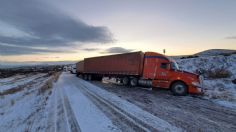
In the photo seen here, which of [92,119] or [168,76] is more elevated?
[168,76]

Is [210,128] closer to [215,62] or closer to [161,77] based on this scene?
[161,77]

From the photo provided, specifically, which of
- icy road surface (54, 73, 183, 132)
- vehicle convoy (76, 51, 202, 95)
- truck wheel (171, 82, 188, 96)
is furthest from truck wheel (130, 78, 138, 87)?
icy road surface (54, 73, 183, 132)

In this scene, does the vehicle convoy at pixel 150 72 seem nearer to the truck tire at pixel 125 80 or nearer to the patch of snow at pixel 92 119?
the truck tire at pixel 125 80

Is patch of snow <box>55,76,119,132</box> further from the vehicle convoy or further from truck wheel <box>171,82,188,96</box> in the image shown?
the vehicle convoy

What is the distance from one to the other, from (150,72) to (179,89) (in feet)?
10.9

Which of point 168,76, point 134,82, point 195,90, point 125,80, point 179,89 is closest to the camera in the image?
point 195,90

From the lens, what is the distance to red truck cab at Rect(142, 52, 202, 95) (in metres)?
13.7

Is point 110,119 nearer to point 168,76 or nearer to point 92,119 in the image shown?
point 92,119

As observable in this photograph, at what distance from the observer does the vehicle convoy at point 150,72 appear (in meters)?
13.9

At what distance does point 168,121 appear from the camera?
726cm

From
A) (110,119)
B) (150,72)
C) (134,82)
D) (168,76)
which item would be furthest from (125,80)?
(110,119)

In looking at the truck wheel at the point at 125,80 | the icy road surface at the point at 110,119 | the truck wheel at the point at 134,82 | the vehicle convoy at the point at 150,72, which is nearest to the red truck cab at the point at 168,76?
the vehicle convoy at the point at 150,72

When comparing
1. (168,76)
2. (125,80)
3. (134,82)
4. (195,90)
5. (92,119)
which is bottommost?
(92,119)

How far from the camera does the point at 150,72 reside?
16578 mm
